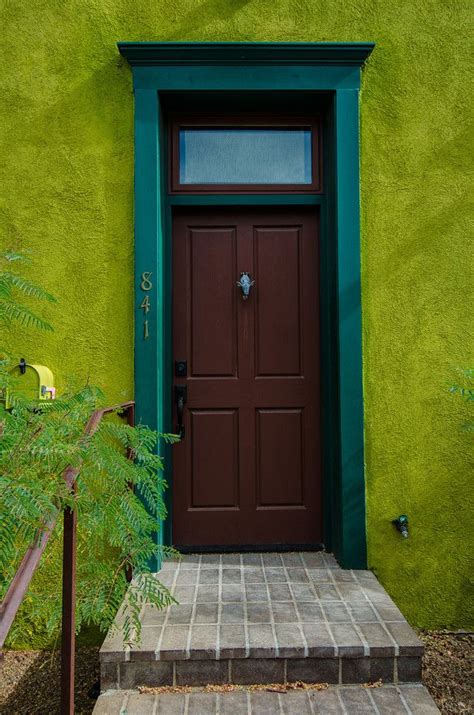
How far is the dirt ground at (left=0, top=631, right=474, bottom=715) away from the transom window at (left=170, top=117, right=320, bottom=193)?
9.13 feet

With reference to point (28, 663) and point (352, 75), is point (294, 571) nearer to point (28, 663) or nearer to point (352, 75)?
point (28, 663)

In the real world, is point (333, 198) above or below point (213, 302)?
above

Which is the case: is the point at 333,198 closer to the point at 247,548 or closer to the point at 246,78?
the point at 246,78

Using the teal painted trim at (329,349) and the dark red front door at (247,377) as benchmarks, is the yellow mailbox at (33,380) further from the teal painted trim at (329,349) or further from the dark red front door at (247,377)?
the teal painted trim at (329,349)

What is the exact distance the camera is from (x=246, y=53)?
324cm

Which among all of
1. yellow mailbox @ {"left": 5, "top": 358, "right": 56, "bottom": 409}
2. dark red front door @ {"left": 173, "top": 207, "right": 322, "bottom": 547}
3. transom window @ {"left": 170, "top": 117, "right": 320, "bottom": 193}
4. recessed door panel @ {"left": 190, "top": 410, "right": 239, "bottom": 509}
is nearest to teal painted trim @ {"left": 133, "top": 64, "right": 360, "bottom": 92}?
transom window @ {"left": 170, "top": 117, "right": 320, "bottom": 193}

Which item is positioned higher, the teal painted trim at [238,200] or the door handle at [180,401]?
the teal painted trim at [238,200]

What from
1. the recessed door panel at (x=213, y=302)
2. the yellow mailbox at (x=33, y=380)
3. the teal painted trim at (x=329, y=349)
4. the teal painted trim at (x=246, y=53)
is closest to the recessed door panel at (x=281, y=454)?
the teal painted trim at (x=329, y=349)

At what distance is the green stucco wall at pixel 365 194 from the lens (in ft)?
10.6

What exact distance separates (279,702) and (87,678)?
1226 millimetres

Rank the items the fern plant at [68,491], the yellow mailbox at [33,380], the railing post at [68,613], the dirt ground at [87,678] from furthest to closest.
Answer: the yellow mailbox at [33,380] → the dirt ground at [87,678] → the railing post at [68,613] → the fern plant at [68,491]

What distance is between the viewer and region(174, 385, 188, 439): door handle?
11.1 feet

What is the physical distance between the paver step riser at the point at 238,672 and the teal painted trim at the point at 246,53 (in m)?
3.17

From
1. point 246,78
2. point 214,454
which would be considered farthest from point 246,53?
point 214,454
